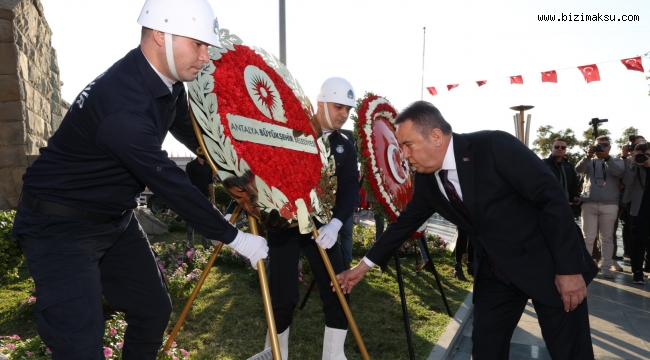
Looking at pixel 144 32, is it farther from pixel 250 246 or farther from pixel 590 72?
pixel 590 72

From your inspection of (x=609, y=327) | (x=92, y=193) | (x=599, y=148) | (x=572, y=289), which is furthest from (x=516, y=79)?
(x=92, y=193)

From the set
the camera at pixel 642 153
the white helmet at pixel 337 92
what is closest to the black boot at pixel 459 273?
the camera at pixel 642 153

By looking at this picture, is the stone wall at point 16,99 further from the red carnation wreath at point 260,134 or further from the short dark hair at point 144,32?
the short dark hair at point 144,32

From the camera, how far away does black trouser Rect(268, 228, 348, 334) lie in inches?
146

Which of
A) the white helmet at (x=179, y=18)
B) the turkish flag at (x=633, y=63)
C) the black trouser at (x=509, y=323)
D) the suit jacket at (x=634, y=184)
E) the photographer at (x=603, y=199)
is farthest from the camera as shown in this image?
the turkish flag at (x=633, y=63)

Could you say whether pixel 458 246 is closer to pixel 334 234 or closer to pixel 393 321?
pixel 393 321

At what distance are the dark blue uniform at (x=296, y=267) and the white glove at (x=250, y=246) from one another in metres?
1.13

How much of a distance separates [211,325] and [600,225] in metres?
6.96

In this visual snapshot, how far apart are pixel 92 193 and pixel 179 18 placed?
0.95 m

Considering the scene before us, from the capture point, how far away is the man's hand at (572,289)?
269cm

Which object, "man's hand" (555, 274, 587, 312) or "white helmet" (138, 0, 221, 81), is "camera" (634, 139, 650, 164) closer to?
"man's hand" (555, 274, 587, 312)

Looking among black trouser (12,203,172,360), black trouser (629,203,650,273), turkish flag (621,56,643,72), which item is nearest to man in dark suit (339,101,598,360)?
black trouser (12,203,172,360)

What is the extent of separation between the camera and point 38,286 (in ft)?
7.27

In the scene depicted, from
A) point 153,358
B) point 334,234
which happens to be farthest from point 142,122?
point 334,234
